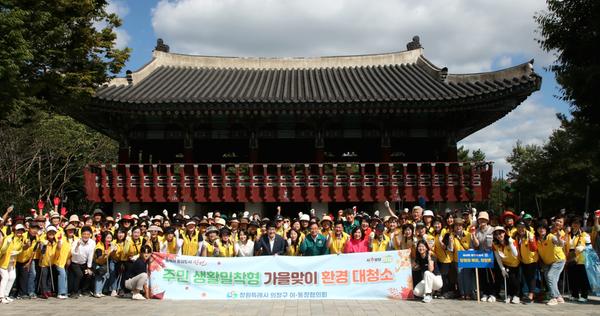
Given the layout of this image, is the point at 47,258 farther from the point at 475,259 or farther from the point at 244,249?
the point at 475,259

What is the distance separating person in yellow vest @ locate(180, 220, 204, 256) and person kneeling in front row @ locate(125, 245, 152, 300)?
85cm

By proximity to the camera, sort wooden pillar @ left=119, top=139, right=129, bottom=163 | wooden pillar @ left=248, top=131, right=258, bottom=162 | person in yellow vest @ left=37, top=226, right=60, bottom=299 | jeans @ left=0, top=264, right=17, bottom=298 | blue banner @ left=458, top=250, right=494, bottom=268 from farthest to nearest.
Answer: wooden pillar @ left=119, top=139, right=129, bottom=163 < wooden pillar @ left=248, top=131, right=258, bottom=162 < person in yellow vest @ left=37, top=226, right=60, bottom=299 < jeans @ left=0, top=264, right=17, bottom=298 < blue banner @ left=458, top=250, right=494, bottom=268

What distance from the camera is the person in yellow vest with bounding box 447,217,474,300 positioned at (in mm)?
10562

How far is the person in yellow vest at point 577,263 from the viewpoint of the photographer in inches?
416

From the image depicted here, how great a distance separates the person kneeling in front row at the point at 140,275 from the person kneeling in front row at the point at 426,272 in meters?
5.74

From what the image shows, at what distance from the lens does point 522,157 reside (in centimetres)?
5106

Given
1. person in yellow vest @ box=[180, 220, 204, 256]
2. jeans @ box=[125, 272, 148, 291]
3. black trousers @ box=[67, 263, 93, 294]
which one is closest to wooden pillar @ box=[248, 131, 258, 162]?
person in yellow vest @ box=[180, 220, 204, 256]

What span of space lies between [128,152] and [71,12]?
22.6 ft

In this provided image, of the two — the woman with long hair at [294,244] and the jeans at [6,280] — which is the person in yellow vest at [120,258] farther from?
the woman with long hair at [294,244]

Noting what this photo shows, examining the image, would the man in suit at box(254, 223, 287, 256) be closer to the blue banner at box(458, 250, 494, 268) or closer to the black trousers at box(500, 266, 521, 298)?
the blue banner at box(458, 250, 494, 268)

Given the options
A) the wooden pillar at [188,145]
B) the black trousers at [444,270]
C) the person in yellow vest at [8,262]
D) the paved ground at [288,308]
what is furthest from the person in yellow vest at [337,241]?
the wooden pillar at [188,145]

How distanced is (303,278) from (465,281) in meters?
3.45

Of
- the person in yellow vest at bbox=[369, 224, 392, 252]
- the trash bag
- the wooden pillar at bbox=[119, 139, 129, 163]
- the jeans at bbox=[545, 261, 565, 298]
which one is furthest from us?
the wooden pillar at bbox=[119, 139, 129, 163]

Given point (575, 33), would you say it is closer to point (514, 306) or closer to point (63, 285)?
point (514, 306)
